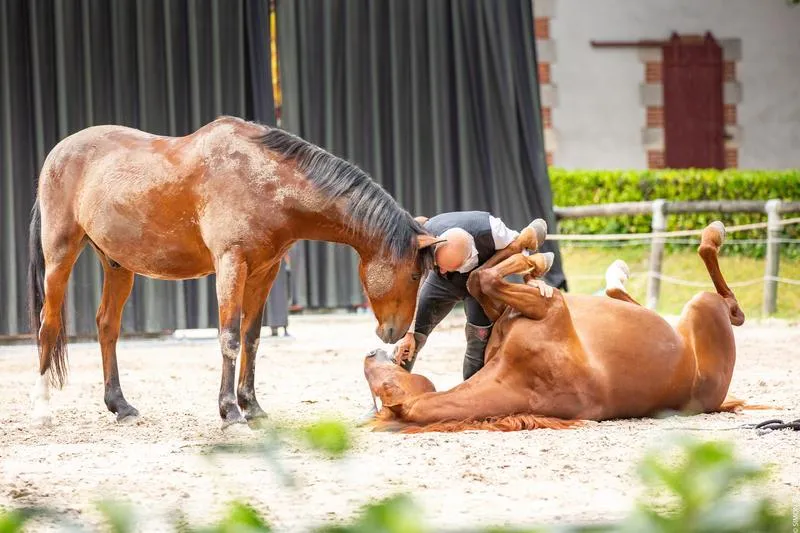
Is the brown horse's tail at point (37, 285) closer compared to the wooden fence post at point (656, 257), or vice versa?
the brown horse's tail at point (37, 285)

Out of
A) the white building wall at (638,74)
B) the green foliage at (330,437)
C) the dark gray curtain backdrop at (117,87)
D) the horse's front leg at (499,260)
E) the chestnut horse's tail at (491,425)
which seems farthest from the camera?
the white building wall at (638,74)

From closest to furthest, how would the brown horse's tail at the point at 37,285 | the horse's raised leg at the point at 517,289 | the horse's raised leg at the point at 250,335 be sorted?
the horse's raised leg at the point at 517,289, the horse's raised leg at the point at 250,335, the brown horse's tail at the point at 37,285

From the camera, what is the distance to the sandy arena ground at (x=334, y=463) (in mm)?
2291

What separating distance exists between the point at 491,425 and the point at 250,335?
3.69 feet

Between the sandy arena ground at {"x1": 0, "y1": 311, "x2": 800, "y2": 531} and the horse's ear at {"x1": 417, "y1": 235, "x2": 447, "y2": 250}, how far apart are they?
24.8 inches

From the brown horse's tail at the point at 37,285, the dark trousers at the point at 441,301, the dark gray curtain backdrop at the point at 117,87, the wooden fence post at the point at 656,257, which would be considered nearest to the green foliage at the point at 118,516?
the dark trousers at the point at 441,301

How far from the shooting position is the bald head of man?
3531 mm

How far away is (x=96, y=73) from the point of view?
735 centimetres

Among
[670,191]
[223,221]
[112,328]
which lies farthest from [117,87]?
[670,191]

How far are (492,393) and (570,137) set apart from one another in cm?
965

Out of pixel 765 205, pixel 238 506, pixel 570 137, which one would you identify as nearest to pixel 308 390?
pixel 238 506

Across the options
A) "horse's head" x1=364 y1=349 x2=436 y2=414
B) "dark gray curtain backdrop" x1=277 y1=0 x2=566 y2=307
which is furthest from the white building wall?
"horse's head" x1=364 y1=349 x2=436 y2=414

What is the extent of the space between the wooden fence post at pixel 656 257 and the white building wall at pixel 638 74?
12.0ft

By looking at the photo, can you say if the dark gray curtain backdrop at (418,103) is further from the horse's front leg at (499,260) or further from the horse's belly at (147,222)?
the horse's front leg at (499,260)
